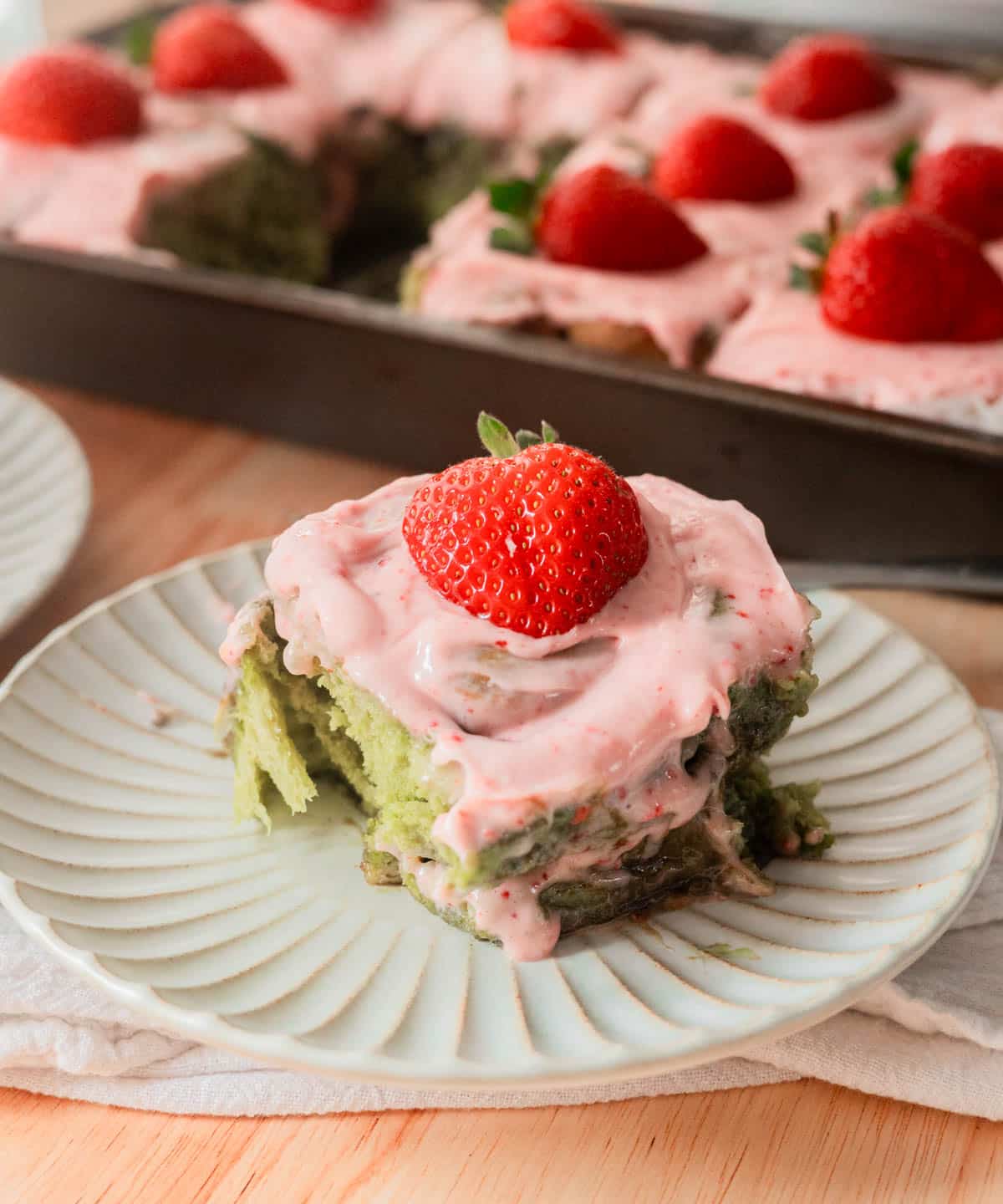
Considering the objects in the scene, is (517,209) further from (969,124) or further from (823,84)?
(969,124)

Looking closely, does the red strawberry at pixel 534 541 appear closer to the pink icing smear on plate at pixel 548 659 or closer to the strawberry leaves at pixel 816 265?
the pink icing smear on plate at pixel 548 659

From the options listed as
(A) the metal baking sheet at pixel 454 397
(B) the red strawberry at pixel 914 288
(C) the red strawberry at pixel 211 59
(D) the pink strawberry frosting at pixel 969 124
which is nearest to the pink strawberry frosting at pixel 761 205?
(D) the pink strawberry frosting at pixel 969 124

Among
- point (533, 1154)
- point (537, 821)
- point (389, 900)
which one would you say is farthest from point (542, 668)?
point (533, 1154)

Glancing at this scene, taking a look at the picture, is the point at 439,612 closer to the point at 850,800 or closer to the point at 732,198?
the point at 850,800

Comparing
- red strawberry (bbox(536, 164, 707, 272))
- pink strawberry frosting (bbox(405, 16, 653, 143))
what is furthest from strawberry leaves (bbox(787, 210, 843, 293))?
pink strawberry frosting (bbox(405, 16, 653, 143))

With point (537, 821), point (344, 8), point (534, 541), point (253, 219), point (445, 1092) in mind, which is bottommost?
point (253, 219)

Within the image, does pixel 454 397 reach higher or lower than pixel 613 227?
lower

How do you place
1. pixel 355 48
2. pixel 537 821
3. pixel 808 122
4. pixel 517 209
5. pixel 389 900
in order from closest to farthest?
pixel 537 821, pixel 389 900, pixel 517 209, pixel 808 122, pixel 355 48
